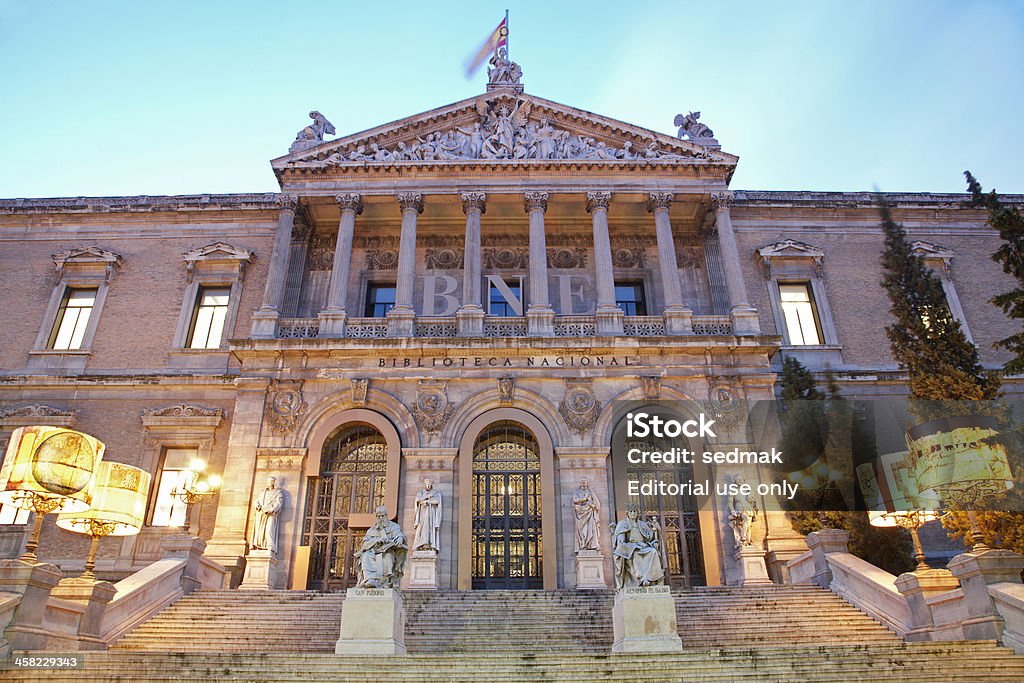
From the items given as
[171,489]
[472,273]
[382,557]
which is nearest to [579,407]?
[472,273]

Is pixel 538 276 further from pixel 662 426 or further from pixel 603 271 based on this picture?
pixel 662 426

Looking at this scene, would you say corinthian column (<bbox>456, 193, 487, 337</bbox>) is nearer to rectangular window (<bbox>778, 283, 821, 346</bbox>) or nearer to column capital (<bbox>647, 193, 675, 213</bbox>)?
column capital (<bbox>647, 193, 675, 213</bbox>)

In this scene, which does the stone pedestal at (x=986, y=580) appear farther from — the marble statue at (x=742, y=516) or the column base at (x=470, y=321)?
the column base at (x=470, y=321)

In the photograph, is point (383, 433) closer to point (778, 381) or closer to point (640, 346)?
point (640, 346)

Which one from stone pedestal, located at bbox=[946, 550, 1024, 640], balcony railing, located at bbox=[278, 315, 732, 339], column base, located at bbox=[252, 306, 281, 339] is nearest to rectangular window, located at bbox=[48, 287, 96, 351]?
column base, located at bbox=[252, 306, 281, 339]

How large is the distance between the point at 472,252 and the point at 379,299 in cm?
423

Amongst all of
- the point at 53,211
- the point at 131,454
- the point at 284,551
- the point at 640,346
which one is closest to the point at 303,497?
the point at 284,551

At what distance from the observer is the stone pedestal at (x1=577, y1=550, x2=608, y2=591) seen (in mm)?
18228

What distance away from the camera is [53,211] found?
86.8 feet

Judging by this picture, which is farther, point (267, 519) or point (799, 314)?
point (799, 314)

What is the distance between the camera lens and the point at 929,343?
17.2 m

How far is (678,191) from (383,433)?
12.2 metres

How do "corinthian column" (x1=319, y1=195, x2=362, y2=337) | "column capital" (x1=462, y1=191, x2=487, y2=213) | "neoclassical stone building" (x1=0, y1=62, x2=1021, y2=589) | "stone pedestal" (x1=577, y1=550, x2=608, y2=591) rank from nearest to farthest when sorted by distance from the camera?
"stone pedestal" (x1=577, y1=550, x2=608, y2=591), "neoclassical stone building" (x1=0, y1=62, x2=1021, y2=589), "corinthian column" (x1=319, y1=195, x2=362, y2=337), "column capital" (x1=462, y1=191, x2=487, y2=213)

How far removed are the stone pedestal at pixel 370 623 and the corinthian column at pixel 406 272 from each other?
1050cm
